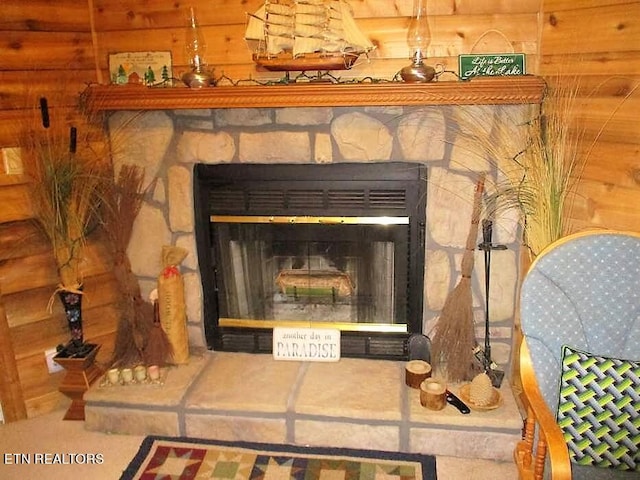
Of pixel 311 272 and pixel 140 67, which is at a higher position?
pixel 140 67

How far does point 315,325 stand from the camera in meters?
2.65

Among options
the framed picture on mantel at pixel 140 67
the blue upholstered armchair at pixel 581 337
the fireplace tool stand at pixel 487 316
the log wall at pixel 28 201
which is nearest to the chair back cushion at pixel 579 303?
the blue upholstered armchair at pixel 581 337

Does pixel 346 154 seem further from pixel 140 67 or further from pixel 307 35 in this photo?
pixel 140 67

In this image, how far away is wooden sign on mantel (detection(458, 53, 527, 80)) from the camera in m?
2.19

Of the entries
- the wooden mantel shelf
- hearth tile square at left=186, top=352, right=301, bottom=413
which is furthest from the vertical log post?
the wooden mantel shelf

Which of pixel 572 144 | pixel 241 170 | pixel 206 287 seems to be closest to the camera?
pixel 572 144

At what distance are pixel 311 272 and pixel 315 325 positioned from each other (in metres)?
0.26

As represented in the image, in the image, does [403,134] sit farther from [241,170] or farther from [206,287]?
[206,287]

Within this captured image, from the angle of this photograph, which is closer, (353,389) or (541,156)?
(541,156)

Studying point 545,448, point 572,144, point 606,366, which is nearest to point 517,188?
point 572,144

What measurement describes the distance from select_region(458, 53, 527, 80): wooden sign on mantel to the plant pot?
1919 millimetres

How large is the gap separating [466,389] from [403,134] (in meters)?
1.12

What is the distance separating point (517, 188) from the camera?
2141mm

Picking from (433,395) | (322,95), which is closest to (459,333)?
(433,395)
